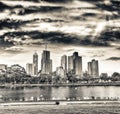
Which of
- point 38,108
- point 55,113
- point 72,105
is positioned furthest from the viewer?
point 72,105

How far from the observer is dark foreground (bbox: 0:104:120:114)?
118875mm

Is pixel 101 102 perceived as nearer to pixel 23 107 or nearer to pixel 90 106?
pixel 90 106

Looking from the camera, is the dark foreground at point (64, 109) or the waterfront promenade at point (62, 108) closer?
the dark foreground at point (64, 109)

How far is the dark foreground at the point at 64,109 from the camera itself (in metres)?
119

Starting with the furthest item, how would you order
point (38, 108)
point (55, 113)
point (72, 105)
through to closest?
point (72, 105) → point (38, 108) → point (55, 113)

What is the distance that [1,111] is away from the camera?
122 m

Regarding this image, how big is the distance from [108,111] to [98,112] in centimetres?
389

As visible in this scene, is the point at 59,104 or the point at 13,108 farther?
the point at 59,104

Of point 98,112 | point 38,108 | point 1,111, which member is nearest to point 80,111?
point 98,112

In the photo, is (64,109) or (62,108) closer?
(64,109)

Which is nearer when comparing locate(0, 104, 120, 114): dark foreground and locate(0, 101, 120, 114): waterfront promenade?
locate(0, 104, 120, 114): dark foreground

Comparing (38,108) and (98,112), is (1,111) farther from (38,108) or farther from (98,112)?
(98,112)

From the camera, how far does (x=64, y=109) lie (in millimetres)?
125000

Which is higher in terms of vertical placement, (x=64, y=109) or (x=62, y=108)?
(x=62, y=108)
